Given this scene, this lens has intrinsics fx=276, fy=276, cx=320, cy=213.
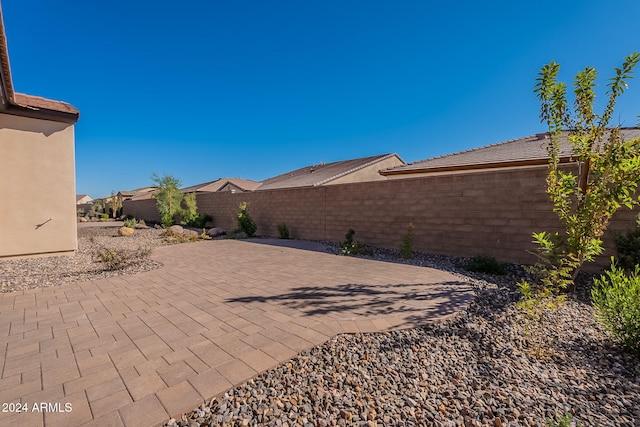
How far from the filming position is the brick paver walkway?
201 centimetres

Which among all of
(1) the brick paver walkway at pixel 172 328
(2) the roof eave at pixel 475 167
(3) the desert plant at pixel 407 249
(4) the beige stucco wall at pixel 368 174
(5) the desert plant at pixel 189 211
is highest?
(4) the beige stucco wall at pixel 368 174

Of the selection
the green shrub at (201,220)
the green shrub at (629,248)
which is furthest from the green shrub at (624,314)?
the green shrub at (201,220)

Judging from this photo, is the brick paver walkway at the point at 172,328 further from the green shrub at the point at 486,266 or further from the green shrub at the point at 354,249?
the green shrub at the point at 354,249

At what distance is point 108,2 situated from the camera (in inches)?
340

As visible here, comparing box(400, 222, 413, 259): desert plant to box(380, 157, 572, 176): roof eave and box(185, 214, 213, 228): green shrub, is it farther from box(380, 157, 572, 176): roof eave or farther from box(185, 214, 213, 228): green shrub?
box(185, 214, 213, 228): green shrub

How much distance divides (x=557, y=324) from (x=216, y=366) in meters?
3.95

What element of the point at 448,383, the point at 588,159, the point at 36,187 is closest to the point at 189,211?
the point at 36,187

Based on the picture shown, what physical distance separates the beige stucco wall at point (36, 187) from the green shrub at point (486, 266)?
35.2 feet

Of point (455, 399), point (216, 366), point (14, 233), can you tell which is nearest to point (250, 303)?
point (216, 366)

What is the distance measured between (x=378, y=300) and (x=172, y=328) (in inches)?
108

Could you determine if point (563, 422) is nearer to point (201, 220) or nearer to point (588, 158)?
point (588, 158)

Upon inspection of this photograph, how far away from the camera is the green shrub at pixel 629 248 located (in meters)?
4.56

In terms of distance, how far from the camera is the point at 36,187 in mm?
7406

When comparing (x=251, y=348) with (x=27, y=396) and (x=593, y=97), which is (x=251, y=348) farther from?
(x=593, y=97)
